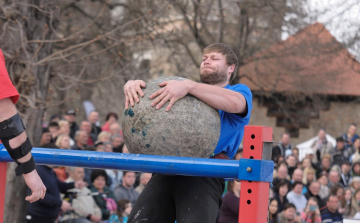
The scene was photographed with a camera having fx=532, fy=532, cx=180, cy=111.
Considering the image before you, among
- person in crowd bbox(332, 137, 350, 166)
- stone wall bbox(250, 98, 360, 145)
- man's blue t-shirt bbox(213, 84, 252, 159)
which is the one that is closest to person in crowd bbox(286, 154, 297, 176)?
person in crowd bbox(332, 137, 350, 166)

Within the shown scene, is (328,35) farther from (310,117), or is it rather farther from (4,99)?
(4,99)

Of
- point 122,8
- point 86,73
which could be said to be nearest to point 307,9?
point 122,8

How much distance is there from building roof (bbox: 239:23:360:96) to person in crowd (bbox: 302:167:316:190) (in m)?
5.43

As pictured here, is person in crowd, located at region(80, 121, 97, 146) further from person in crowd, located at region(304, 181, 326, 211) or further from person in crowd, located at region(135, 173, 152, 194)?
person in crowd, located at region(304, 181, 326, 211)

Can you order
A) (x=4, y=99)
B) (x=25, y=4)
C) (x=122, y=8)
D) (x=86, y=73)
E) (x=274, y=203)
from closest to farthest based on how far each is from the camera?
(x=4, y=99), (x=25, y=4), (x=274, y=203), (x=122, y=8), (x=86, y=73)

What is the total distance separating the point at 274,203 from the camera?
31.2 ft

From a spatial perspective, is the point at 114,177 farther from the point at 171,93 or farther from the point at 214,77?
the point at 171,93

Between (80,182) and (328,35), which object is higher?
(328,35)

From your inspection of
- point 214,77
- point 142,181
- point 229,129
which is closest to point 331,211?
point 142,181

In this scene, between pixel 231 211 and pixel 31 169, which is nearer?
pixel 31 169

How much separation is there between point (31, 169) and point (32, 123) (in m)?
5.23

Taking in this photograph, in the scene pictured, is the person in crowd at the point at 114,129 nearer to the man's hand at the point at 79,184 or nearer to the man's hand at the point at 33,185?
the man's hand at the point at 79,184

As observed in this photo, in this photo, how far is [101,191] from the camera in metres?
8.69

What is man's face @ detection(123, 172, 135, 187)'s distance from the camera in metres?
9.23
